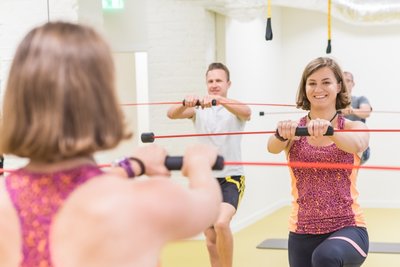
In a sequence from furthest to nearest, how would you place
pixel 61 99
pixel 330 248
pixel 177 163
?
1. pixel 330 248
2. pixel 177 163
3. pixel 61 99

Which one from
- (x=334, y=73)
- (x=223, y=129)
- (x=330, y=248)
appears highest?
(x=334, y=73)

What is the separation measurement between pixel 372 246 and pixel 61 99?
187 inches

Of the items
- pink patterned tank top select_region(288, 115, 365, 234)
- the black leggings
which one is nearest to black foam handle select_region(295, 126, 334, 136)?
pink patterned tank top select_region(288, 115, 365, 234)

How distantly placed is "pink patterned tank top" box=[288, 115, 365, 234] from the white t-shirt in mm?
1468

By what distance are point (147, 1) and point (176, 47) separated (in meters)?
0.49

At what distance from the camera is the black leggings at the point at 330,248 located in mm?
2656

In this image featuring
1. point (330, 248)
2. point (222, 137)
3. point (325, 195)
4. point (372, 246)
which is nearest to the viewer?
point (330, 248)

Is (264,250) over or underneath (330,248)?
underneath

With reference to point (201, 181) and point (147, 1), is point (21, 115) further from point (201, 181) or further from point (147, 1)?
point (147, 1)

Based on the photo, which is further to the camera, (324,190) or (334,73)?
(334,73)

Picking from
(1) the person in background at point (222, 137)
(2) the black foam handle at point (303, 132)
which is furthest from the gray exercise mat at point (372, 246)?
(2) the black foam handle at point (303, 132)

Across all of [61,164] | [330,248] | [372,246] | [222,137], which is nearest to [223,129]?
[222,137]

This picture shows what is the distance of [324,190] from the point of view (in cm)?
292

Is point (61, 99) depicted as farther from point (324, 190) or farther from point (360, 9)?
point (360, 9)
